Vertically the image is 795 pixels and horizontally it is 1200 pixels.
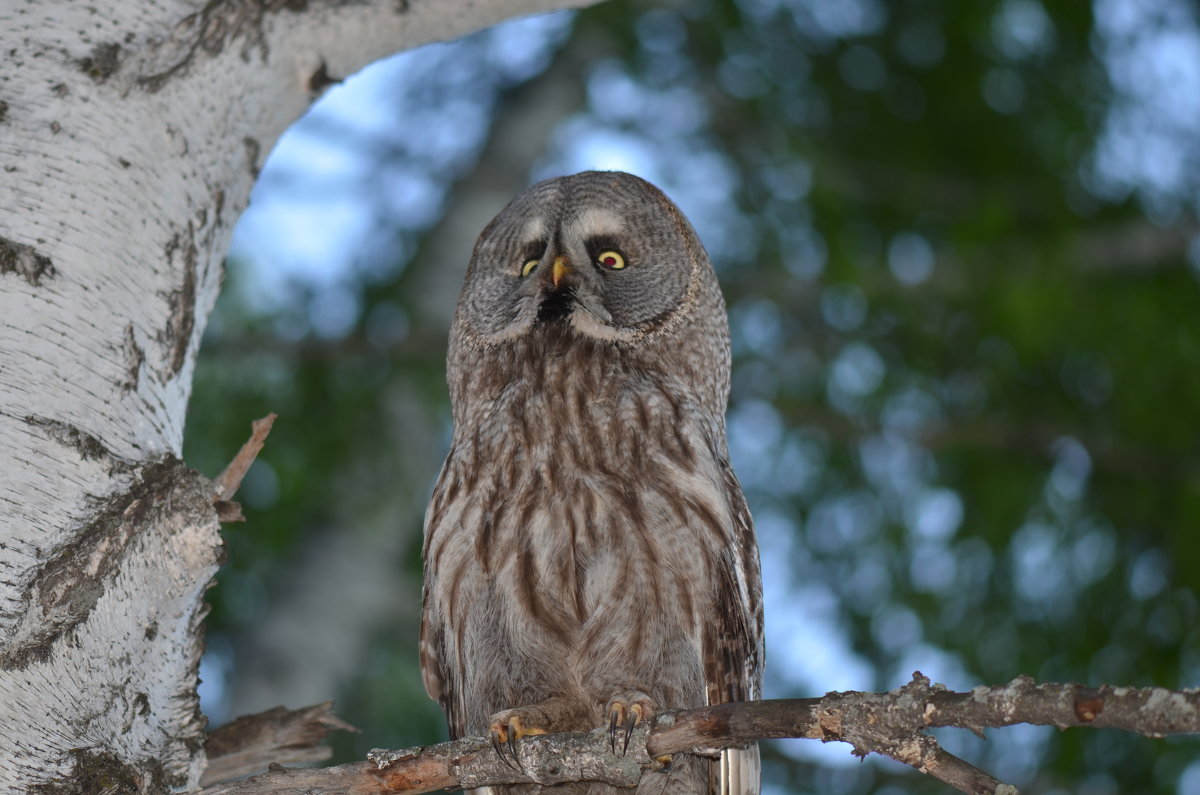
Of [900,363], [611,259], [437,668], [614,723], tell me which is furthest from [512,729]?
[900,363]

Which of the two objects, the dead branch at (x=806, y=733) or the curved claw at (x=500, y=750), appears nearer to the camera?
the dead branch at (x=806, y=733)

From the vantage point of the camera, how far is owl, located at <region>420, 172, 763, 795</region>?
2.22 meters

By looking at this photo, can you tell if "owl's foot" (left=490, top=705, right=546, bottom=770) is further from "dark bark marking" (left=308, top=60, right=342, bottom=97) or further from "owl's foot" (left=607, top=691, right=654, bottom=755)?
"dark bark marking" (left=308, top=60, right=342, bottom=97)

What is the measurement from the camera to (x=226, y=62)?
2139mm

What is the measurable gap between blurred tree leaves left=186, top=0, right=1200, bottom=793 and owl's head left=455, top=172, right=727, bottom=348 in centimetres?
186

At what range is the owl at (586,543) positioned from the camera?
2.22m

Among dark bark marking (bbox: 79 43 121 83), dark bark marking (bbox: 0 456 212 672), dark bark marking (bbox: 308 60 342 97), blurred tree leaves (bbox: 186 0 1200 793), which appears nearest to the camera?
dark bark marking (bbox: 0 456 212 672)

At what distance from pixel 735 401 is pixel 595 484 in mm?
2666

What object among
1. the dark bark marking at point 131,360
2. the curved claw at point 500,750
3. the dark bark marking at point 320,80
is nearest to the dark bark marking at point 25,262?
the dark bark marking at point 131,360

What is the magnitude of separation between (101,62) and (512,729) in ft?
4.23

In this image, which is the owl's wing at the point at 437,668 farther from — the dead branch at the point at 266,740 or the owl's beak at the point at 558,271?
the owl's beak at the point at 558,271

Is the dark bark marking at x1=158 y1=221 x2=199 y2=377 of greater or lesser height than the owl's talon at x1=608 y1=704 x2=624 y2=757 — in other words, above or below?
above

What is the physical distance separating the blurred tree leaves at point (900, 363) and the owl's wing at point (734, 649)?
187 cm

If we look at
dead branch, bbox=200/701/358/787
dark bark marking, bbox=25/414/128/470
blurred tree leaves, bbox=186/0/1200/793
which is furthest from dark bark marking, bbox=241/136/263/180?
blurred tree leaves, bbox=186/0/1200/793
